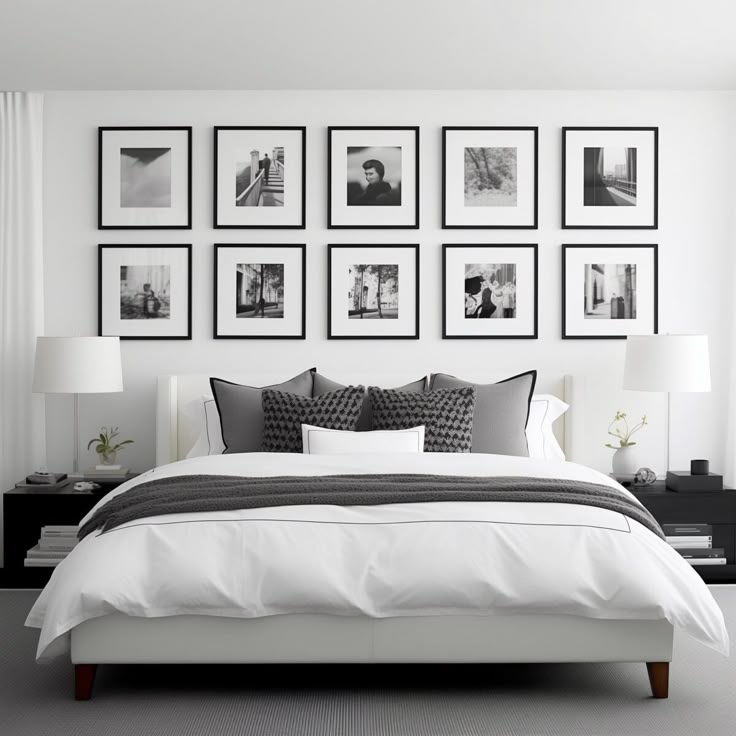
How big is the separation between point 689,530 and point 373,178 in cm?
261

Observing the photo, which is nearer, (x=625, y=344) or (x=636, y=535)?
(x=636, y=535)

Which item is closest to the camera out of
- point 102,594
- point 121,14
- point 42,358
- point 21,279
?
point 102,594

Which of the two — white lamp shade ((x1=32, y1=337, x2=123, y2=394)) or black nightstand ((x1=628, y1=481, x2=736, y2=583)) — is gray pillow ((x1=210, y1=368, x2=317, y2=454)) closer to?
white lamp shade ((x1=32, y1=337, x2=123, y2=394))

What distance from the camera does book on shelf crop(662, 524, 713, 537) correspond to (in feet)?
15.0

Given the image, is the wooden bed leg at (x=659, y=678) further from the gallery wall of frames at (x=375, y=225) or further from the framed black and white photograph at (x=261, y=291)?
the framed black and white photograph at (x=261, y=291)

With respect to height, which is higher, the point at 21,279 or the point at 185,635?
the point at 21,279

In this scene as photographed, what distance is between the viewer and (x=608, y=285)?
16.8 feet

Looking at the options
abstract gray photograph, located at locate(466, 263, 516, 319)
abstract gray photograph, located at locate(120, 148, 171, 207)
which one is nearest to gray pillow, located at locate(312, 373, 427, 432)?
abstract gray photograph, located at locate(466, 263, 516, 319)

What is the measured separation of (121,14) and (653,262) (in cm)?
317

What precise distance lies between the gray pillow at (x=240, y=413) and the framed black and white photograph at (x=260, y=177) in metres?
1.07

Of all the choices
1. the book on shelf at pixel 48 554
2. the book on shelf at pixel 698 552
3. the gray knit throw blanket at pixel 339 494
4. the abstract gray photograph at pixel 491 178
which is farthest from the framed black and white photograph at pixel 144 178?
the book on shelf at pixel 698 552

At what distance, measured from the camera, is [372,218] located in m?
5.07

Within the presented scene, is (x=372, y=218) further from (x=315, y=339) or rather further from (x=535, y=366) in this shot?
(x=535, y=366)

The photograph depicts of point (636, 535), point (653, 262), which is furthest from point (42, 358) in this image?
point (653, 262)
